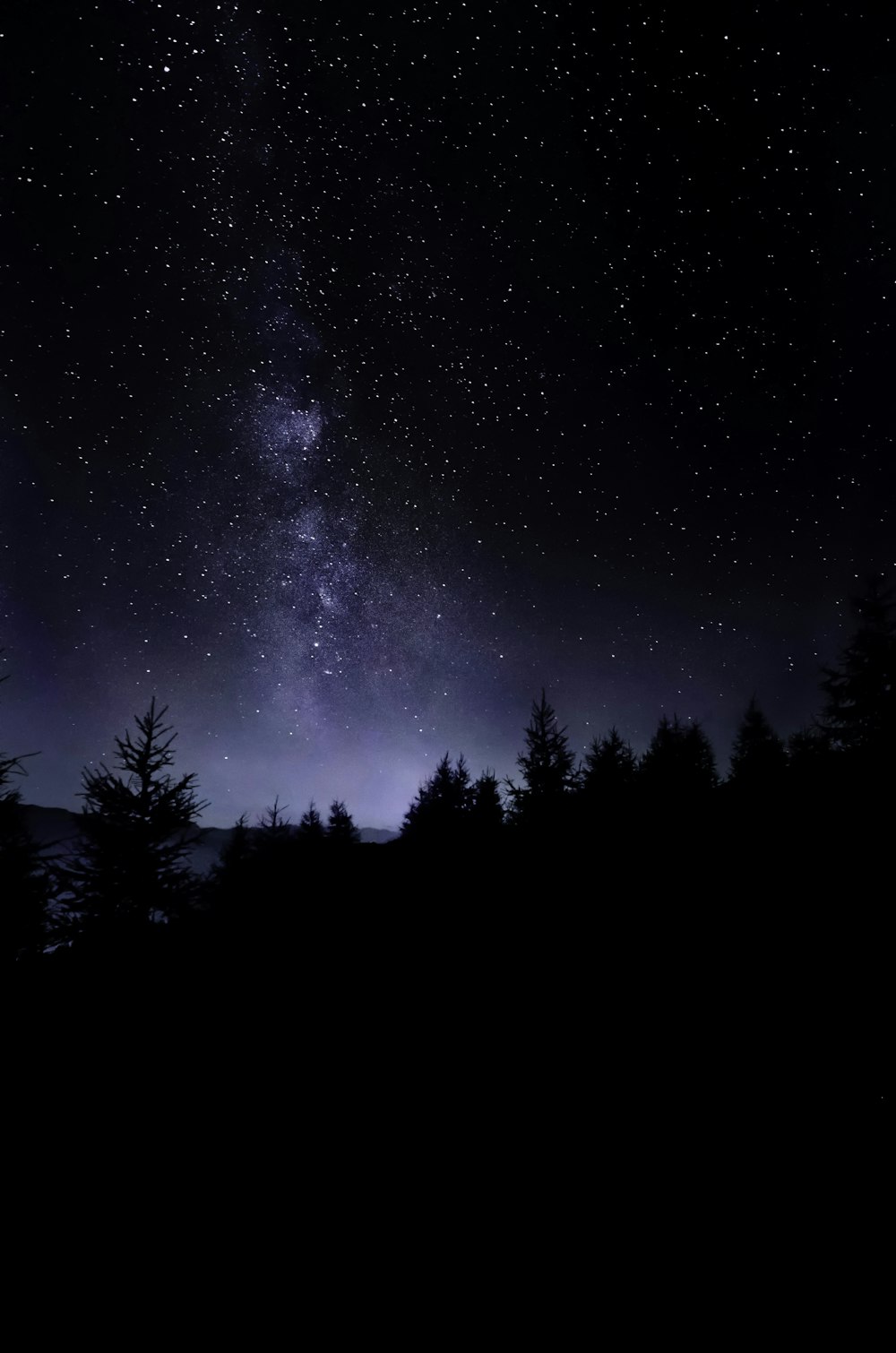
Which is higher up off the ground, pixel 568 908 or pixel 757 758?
pixel 757 758

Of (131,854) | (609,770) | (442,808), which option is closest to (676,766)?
(609,770)

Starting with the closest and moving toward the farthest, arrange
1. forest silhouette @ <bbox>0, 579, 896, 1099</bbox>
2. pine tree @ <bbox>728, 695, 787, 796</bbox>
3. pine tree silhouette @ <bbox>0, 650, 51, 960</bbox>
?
forest silhouette @ <bbox>0, 579, 896, 1099</bbox> → pine tree silhouette @ <bbox>0, 650, 51, 960</bbox> → pine tree @ <bbox>728, 695, 787, 796</bbox>

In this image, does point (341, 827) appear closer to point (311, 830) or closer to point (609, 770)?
point (311, 830)

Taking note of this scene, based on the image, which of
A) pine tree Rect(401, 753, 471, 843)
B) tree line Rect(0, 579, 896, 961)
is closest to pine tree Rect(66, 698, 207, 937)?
tree line Rect(0, 579, 896, 961)

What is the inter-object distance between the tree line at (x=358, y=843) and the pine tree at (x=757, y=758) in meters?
0.17

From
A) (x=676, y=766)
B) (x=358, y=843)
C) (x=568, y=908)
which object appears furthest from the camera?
(x=358, y=843)

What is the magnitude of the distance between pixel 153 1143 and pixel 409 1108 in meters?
2.75

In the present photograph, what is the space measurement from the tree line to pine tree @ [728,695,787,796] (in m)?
0.17

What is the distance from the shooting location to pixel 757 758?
83.6ft

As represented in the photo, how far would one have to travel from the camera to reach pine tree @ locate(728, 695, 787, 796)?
16.8 m

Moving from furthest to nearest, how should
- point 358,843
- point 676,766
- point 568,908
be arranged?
point 358,843
point 676,766
point 568,908

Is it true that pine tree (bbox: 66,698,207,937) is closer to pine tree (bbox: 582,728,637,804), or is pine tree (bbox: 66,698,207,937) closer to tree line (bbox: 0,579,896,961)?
tree line (bbox: 0,579,896,961)

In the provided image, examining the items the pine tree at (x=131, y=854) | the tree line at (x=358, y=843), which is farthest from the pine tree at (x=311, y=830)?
the pine tree at (x=131, y=854)

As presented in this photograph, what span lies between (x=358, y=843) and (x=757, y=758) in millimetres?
21349
